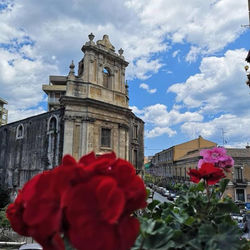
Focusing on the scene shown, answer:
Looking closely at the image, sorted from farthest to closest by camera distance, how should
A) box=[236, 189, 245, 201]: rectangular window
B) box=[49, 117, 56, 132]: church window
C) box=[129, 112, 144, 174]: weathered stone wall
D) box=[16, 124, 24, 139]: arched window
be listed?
box=[236, 189, 245, 201]: rectangular window → box=[129, 112, 144, 174]: weathered stone wall → box=[16, 124, 24, 139]: arched window → box=[49, 117, 56, 132]: church window

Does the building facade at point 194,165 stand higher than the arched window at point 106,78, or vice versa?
the arched window at point 106,78

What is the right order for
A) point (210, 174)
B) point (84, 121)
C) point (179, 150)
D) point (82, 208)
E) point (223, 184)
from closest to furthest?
point (82, 208), point (210, 174), point (223, 184), point (84, 121), point (179, 150)

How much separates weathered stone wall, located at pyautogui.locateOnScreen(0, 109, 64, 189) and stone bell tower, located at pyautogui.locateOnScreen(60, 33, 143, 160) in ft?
4.23

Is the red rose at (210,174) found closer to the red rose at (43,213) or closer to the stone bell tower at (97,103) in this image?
the red rose at (43,213)

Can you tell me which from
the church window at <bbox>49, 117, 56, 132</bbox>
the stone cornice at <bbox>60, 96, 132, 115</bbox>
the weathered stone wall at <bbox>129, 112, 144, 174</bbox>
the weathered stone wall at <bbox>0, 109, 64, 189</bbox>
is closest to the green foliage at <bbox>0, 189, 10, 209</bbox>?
the weathered stone wall at <bbox>0, 109, 64, 189</bbox>

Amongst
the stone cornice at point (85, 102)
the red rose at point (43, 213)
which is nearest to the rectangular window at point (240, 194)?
the stone cornice at point (85, 102)

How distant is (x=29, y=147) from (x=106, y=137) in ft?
23.2

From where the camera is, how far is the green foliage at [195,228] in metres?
1.02

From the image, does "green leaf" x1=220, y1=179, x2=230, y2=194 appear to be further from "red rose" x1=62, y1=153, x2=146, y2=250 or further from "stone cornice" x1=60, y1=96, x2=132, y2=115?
"stone cornice" x1=60, y1=96, x2=132, y2=115

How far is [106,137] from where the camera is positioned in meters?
15.7

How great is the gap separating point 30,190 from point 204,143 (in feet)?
152

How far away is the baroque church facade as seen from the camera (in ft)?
47.2

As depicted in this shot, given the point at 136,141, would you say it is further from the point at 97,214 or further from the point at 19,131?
the point at 97,214

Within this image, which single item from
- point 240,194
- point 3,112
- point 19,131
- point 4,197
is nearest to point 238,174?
point 240,194
